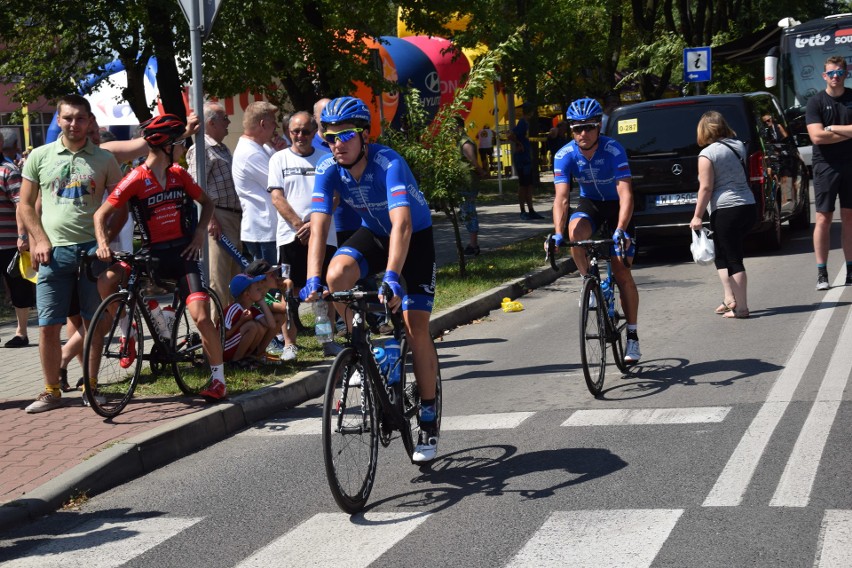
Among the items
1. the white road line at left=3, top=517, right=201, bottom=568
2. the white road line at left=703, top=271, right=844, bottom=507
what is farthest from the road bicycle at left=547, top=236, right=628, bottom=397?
the white road line at left=3, top=517, right=201, bottom=568

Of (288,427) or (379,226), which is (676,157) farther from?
(379,226)

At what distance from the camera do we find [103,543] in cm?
566

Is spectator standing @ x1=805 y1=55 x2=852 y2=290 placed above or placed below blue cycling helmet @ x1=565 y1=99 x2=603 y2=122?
below

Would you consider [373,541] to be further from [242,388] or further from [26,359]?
[26,359]

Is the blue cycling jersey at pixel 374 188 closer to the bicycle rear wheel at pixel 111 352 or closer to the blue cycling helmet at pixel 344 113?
the blue cycling helmet at pixel 344 113

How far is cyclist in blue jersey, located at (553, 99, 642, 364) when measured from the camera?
8.29 metres

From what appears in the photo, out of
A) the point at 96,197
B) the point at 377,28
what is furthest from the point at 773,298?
the point at 377,28

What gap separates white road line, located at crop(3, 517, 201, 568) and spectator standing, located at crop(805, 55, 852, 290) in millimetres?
7914

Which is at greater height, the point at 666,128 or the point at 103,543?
the point at 666,128

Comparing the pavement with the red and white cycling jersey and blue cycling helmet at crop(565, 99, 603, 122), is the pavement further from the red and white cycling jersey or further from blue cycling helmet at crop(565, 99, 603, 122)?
blue cycling helmet at crop(565, 99, 603, 122)

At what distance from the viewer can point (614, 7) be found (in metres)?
32.2

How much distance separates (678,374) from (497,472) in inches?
105

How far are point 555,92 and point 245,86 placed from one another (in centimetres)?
1507

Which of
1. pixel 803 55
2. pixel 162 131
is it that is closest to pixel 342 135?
pixel 162 131
